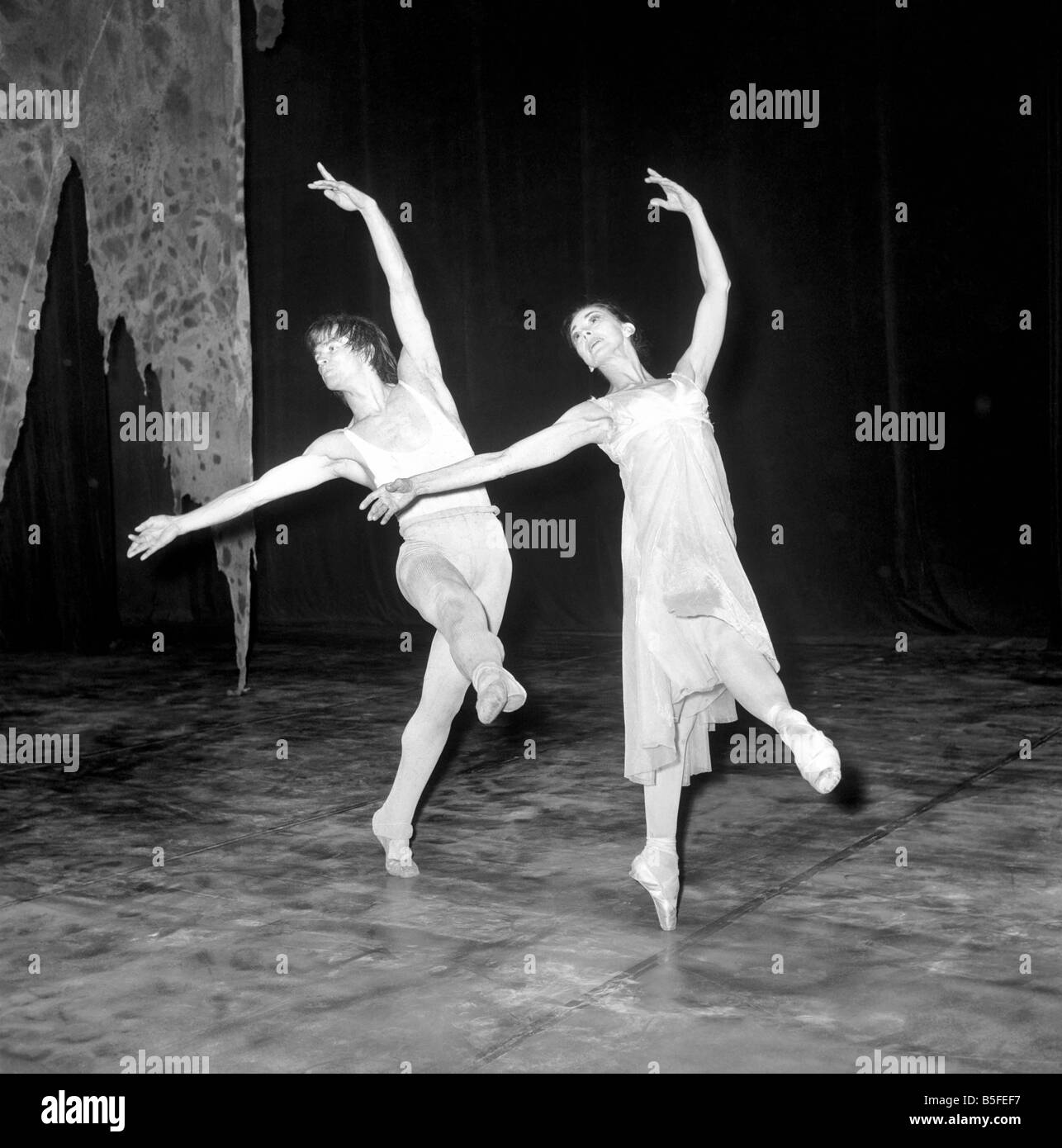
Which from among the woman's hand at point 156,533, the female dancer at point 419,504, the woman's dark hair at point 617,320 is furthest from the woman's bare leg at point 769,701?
the woman's hand at point 156,533

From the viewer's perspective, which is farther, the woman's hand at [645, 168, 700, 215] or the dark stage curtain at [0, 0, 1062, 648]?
the dark stage curtain at [0, 0, 1062, 648]

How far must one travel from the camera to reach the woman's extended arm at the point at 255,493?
2785 mm

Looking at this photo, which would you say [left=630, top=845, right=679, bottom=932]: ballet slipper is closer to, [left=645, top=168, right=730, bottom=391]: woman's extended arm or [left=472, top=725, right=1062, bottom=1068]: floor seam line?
[left=472, top=725, right=1062, bottom=1068]: floor seam line

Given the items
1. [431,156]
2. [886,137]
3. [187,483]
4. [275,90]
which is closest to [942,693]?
[886,137]

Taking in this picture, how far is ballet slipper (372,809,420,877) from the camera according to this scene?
3.09 metres

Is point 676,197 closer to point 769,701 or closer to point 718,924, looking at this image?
point 769,701

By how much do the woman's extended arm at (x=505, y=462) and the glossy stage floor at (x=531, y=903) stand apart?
0.83m

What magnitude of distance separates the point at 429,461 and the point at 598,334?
0.53 metres

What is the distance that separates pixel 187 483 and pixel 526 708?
5.87 feet

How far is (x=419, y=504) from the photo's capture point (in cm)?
307

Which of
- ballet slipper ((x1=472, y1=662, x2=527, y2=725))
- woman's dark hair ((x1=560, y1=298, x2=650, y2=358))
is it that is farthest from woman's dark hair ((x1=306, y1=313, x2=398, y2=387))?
ballet slipper ((x1=472, y1=662, x2=527, y2=725))

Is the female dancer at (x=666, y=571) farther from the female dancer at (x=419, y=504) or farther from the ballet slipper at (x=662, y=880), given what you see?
the female dancer at (x=419, y=504)

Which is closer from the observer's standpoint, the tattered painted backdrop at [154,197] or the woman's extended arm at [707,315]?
the woman's extended arm at [707,315]

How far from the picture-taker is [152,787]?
4.06 meters
